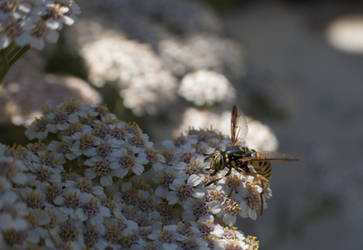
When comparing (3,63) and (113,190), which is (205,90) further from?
(3,63)

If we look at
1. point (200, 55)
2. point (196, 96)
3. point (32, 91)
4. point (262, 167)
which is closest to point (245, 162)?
point (262, 167)

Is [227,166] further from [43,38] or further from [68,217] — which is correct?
[43,38]

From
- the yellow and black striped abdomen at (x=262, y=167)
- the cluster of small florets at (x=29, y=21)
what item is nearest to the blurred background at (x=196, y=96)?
the yellow and black striped abdomen at (x=262, y=167)

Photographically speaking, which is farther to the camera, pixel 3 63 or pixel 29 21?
pixel 3 63

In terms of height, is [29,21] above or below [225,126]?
below

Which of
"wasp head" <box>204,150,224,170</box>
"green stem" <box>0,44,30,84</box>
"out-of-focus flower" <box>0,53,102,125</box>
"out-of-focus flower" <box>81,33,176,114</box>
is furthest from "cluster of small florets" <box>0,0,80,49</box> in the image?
"out-of-focus flower" <box>81,33,176,114</box>

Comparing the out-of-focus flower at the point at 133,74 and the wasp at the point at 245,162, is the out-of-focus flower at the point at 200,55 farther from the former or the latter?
the wasp at the point at 245,162
